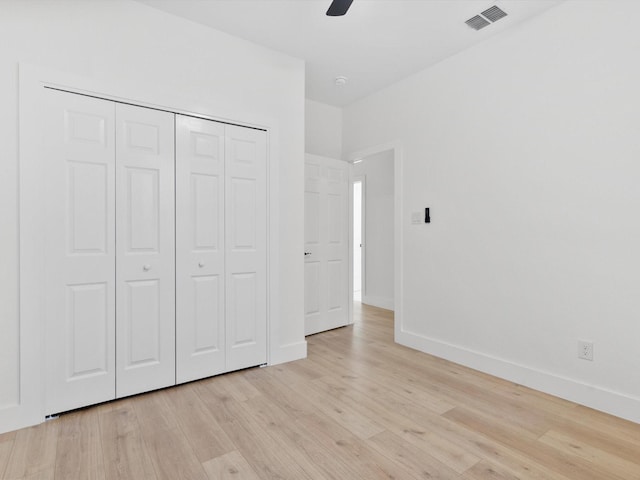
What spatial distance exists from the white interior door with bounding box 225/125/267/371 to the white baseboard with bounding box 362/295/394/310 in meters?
2.81

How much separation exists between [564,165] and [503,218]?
1.85ft

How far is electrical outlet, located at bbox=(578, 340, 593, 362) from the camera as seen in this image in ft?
7.70

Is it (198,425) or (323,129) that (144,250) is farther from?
(323,129)

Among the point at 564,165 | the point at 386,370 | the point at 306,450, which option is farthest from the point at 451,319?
the point at 306,450

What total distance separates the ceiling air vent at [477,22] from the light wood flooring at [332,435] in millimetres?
2825

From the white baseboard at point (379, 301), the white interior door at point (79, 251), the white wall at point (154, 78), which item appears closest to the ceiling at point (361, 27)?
the white wall at point (154, 78)

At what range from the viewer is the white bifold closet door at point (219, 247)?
2633 mm

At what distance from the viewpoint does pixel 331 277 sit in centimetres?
419

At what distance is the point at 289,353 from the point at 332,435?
1.23m

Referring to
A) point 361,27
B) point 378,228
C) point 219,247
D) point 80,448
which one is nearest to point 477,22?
point 361,27

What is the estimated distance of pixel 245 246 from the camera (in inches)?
115

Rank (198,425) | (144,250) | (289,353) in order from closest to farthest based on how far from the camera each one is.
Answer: (198,425) → (144,250) → (289,353)

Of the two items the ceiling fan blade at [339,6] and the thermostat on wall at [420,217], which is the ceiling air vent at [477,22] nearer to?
the ceiling fan blade at [339,6]

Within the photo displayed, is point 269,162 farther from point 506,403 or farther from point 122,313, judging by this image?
point 506,403
